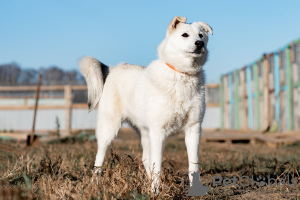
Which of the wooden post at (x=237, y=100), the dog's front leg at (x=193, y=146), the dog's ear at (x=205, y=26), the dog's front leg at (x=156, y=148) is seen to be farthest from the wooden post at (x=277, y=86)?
the dog's front leg at (x=156, y=148)

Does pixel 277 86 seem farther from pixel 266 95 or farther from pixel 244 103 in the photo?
pixel 244 103

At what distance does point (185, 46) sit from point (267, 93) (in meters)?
10.1

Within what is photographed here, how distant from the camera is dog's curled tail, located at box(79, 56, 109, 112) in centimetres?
480

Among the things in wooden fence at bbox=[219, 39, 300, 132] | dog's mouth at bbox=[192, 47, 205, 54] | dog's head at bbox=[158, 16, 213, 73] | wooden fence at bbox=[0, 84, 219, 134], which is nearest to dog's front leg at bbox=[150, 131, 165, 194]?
dog's head at bbox=[158, 16, 213, 73]

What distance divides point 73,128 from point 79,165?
13.2 metres

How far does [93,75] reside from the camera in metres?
4.83

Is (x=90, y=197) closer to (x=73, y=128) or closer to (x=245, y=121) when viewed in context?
(x=245, y=121)

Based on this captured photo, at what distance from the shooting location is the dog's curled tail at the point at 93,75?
480cm

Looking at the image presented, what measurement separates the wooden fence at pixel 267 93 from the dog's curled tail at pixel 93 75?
25.1 ft

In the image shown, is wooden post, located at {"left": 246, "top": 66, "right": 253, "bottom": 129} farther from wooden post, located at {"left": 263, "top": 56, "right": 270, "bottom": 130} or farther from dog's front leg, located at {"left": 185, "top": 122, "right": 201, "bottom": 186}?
dog's front leg, located at {"left": 185, "top": 122, "right": 201, "bottom": 186}

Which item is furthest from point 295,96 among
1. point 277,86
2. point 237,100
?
point 237,100

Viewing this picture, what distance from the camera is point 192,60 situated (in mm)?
3596

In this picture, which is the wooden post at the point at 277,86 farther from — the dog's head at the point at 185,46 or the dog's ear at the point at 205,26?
the dog's head at the point at 185,46

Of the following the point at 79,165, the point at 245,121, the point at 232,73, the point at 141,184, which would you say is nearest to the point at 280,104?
the point at 245,121
